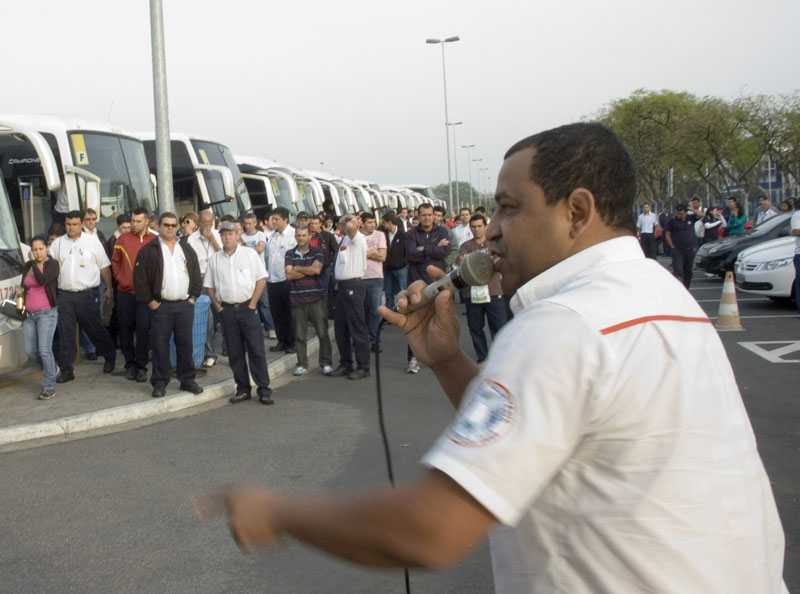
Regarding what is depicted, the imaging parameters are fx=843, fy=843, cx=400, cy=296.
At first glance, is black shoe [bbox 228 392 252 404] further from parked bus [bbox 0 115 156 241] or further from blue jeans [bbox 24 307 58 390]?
parked bus [bbox 0 115 156 241]

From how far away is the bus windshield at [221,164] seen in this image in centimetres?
1783

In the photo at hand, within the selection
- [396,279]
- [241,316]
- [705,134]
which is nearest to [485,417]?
[241,316]

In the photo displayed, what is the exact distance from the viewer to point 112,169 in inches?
543

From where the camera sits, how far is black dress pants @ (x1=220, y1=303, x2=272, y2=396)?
28.8ft

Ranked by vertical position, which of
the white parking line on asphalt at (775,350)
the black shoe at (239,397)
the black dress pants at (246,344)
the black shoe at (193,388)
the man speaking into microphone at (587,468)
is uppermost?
the man speaking into microphone at (587,468)

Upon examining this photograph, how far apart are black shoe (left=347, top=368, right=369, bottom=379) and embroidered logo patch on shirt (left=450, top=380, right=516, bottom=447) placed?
28.7 ft

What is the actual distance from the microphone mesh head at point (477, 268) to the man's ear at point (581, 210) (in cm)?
51

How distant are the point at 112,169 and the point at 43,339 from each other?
572 cm

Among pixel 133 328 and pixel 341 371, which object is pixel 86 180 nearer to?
pixel 133 328

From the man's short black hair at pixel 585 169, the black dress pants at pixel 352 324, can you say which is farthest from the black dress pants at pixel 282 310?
the man's short black hair at pixel 585 169

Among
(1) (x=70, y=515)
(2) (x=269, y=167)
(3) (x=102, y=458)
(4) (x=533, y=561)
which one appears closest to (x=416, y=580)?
(1) (x=70, y=515)

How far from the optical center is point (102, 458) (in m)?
6.65

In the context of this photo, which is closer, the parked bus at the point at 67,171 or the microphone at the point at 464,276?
the microphone at the point at 464,276

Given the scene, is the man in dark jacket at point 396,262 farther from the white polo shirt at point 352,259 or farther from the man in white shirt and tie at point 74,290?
the man in white shirt and tie at point 74,290
